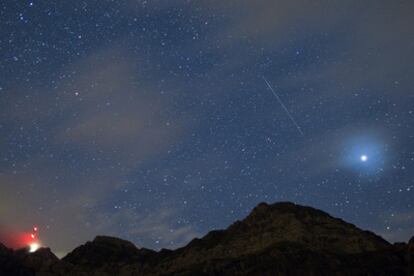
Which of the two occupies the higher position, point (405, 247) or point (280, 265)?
point (280, 265)

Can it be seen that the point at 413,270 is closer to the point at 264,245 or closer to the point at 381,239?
the point at 381,239

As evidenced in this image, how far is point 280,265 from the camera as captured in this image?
548ft

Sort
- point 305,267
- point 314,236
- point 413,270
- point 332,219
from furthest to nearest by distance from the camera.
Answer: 1. point 332,219
2. point 314,236
3. point 305,267
4. point 413,270

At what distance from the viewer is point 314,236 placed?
599 feet

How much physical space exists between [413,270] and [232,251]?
6288 cm

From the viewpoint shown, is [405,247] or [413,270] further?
[405,247]

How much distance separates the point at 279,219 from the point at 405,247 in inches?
1946

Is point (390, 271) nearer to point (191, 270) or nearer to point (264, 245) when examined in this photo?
point (264, 245)

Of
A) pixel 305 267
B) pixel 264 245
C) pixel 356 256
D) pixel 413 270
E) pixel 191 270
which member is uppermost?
pixel 191 270

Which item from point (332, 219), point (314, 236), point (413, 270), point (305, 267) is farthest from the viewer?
point (332, 219)

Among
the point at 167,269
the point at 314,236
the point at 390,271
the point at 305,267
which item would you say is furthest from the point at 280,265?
the point at 167,269

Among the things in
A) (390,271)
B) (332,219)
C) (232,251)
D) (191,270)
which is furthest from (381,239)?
(191,270)

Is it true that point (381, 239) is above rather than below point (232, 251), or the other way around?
below

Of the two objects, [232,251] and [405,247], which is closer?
[405,247]
